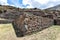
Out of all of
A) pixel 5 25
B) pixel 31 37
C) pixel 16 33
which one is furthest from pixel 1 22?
pixel 31 37

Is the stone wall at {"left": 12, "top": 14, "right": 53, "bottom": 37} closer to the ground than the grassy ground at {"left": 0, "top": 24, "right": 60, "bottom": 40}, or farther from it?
farther from it

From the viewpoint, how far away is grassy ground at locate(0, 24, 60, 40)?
298 inches

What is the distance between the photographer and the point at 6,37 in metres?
7.69

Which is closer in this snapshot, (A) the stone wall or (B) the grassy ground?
(B) the grassy ground

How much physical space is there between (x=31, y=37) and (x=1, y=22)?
249 cm

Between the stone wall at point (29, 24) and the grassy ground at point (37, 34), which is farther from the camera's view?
the stone wall at point (29, 24)

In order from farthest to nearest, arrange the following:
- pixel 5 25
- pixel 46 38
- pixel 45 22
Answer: pixel 5 25, pixel 45 22, pixel 46 38

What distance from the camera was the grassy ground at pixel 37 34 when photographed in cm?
756

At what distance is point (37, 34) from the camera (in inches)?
312

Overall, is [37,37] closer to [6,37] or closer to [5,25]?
[6,37]

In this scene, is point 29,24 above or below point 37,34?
above

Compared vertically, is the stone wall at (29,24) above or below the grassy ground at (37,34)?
above

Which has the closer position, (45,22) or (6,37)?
(6,37)

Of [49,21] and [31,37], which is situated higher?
[49,21]
